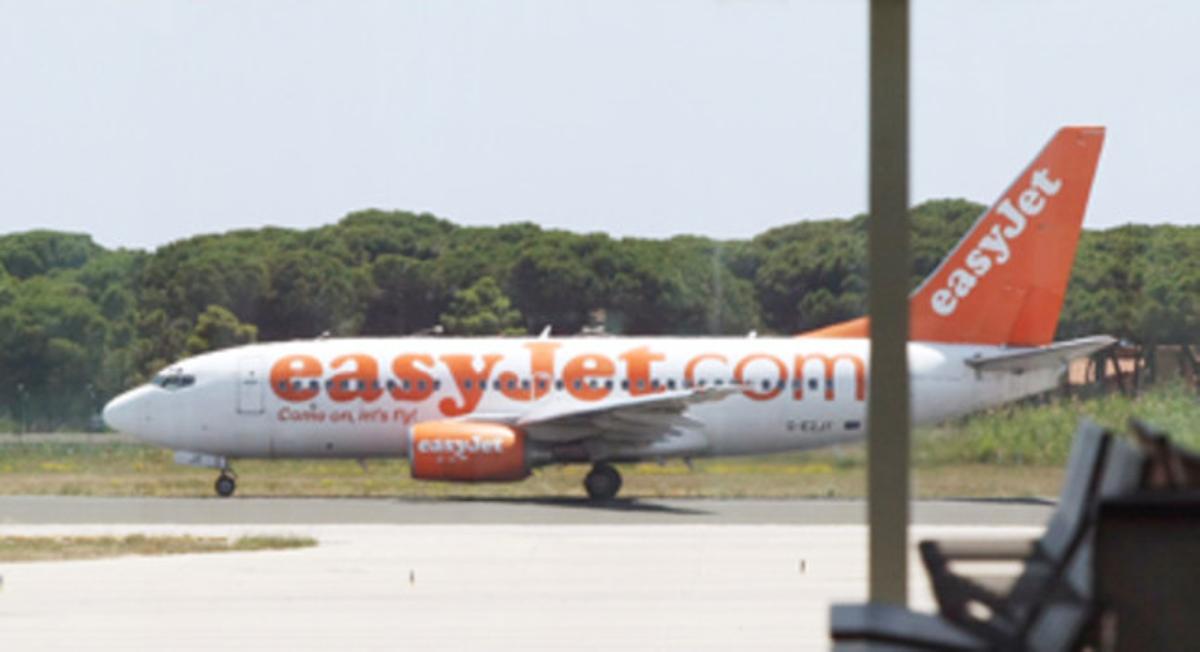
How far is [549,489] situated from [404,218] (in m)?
14.4

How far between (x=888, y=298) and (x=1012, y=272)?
19016 millimetres

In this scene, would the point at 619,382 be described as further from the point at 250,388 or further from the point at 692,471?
the point at 250,388

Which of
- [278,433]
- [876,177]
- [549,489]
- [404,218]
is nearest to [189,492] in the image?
[278,433]

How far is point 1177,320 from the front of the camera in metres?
29.0

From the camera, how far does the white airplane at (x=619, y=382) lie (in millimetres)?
23656

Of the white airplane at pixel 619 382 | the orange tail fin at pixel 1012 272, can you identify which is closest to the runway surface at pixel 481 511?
the white airplane at pixel 619 382

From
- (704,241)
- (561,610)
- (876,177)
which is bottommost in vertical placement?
(561,610)

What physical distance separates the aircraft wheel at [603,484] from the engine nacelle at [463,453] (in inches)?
30.7

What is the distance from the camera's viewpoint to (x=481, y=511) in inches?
819

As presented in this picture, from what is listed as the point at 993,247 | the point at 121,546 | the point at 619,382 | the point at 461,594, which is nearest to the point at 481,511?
the point at 619,382

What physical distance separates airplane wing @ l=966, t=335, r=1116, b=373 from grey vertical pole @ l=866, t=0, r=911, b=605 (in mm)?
17376

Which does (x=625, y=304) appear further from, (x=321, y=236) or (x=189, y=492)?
(x=189, y=492)

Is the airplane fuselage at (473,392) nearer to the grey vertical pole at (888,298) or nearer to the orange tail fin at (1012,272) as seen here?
the orange tail fin at (1012,272)

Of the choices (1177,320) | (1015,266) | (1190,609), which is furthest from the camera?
(1177,320)
